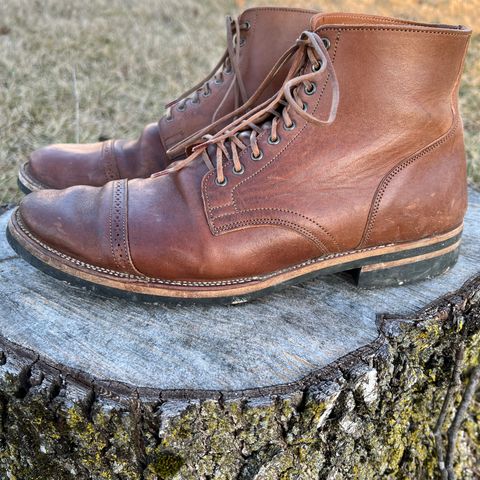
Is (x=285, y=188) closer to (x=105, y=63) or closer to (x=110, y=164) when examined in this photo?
(x=110, y=164)

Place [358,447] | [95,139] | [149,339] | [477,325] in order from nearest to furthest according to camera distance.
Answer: [149,339] < [358,447] < [477,325] < [95,139]

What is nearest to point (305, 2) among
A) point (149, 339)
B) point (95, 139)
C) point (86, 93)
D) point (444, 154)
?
point (86, 93)

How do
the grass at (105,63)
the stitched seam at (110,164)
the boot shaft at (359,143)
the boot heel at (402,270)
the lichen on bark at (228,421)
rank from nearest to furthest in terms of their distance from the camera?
the lichen on bark at (228,421), the boot shaft at (359,143), the boot heel at (402,270), the stitched seam at (110,164), the grass at (105,63)

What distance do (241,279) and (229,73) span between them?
80 centimetres

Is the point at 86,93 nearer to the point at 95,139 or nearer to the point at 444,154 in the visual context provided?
the point at 95,139

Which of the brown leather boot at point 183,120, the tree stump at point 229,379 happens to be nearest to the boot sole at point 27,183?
the brown leather boot at point 183,120

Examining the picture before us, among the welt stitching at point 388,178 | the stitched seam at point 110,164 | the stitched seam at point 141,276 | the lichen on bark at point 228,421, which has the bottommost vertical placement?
the lichen on bark at point 228,421

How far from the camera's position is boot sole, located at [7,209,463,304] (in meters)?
1.65

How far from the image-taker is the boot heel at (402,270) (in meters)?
1.80

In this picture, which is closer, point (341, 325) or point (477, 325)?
point (341, 325)

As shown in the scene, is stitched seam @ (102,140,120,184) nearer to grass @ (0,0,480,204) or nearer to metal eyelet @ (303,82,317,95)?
metal eyelet @ (303,82,317,95)

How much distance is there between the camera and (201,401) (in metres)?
1.41

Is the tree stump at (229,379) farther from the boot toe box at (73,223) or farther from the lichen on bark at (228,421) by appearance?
the boot toe box at (73,223)

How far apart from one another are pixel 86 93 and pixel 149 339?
348 cm
